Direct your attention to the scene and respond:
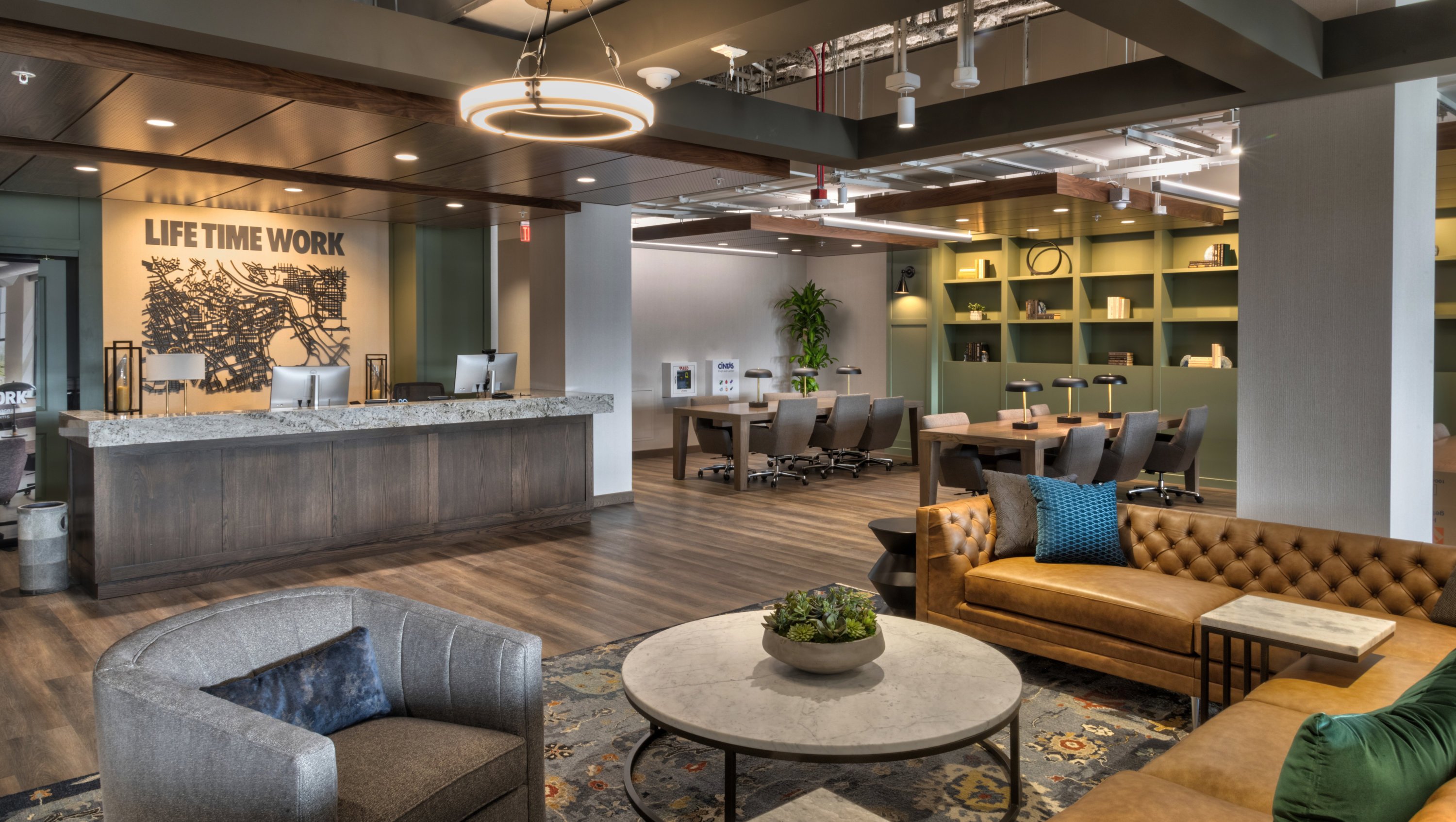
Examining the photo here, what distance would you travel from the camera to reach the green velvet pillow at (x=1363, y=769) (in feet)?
5.19

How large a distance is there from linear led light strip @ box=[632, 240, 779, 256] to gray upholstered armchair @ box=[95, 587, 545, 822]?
8792 mm

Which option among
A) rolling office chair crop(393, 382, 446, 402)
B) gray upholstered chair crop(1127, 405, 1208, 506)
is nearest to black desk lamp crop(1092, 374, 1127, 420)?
gray upholstered chair crop(1127, 405, 1208, 506)

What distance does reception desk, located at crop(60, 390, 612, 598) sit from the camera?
544cm

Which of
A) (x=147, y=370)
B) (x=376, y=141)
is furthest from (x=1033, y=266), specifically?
(x=147, y=370)

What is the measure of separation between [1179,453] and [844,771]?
658cm

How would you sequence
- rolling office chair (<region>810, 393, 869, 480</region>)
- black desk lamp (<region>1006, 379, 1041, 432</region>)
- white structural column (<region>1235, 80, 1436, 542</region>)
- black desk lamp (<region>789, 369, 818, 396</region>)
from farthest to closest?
black desk lamp (<region>789, 369, 818, 396</region>) < rolling office chair (<region>810, 393, 869, 480</region>) < black desk lamp (<region>1006, 379, 1041, 432</region>) < white structural column (<region>1235, 80, 1436, 542</region>)

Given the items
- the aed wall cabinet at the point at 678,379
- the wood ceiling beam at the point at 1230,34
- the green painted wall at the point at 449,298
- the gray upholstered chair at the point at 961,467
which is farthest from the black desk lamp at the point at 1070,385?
the green painted wall at the point at 449,298

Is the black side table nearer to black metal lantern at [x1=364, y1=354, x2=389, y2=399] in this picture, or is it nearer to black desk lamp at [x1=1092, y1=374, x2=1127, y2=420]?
black desk lamp at [x1=1092, y1=374, x2=1127, y2=420]

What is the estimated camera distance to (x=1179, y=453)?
8570 mm


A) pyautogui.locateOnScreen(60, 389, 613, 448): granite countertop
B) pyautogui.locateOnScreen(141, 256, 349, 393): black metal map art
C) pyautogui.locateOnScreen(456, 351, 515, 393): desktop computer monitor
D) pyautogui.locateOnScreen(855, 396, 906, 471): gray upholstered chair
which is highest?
pyautogui.locateOnScreen(141, 256, 349, 393): black metal map art

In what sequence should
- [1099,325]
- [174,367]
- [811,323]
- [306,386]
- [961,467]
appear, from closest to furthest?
[174,367], [306,386], [961,467], [1099,325], [811,323]

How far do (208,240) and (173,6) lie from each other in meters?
4.89

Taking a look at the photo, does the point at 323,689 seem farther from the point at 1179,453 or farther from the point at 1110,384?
the point at 1179,453


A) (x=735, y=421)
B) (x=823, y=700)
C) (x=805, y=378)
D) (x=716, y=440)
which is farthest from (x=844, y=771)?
(x=805, y=378)
